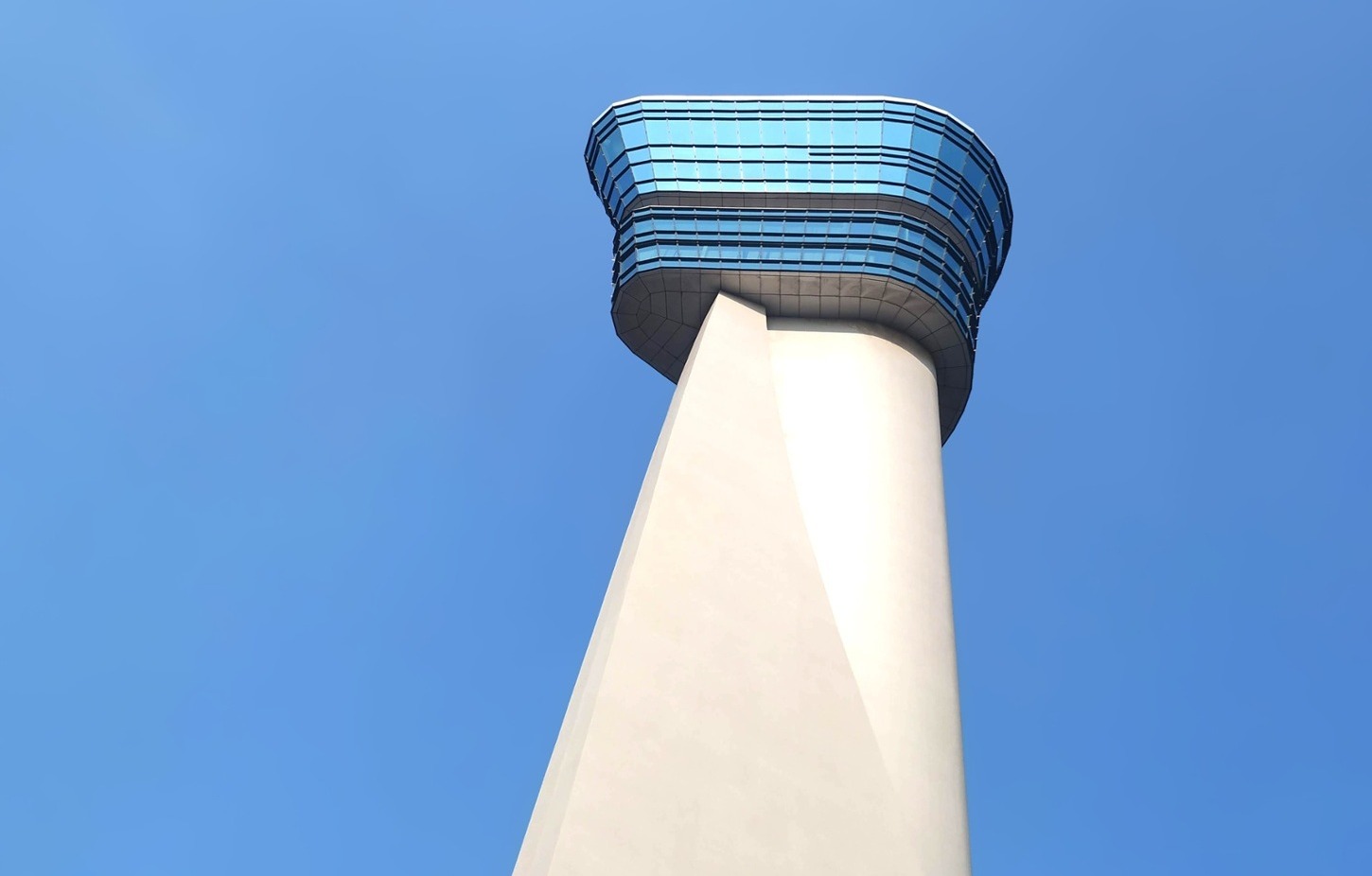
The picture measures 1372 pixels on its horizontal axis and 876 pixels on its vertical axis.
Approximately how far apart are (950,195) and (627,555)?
1354 centimetres

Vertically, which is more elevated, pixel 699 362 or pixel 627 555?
pixel 699 362

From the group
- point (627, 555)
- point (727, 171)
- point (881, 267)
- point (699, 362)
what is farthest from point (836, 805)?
point (727, 171)

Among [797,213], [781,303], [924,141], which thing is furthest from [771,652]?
[924,141]

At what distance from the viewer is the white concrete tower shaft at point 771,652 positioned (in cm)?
2041

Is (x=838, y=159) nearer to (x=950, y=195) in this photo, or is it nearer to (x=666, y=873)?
(x=950, y=195)

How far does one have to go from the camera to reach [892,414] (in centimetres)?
2988

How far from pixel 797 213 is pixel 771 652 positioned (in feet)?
39.4

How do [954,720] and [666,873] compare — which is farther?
[954,720]

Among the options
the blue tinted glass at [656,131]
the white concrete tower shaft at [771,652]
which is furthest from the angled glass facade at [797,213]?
the white concrete tower shaft at [771,652]

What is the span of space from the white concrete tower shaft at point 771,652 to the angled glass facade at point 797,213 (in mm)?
1463

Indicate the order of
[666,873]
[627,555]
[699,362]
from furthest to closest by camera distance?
1. [699,362]
2. [627,555]
3. [666,873]

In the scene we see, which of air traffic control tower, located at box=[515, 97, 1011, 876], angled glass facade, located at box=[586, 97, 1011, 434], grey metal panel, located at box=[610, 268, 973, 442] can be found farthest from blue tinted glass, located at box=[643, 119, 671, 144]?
grey metal panel, located at box=[610, 268, 973, 442]

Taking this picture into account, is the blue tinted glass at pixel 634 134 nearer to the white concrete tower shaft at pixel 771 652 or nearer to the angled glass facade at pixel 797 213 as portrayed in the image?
the angled glass facade at pixel 797 213

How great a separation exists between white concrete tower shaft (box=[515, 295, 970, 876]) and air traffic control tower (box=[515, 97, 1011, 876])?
5cm
